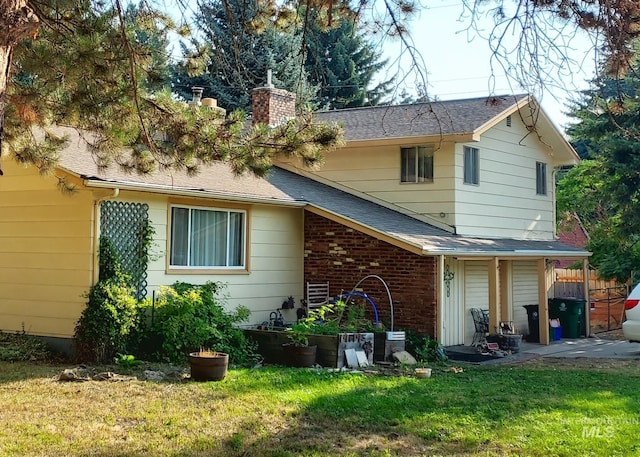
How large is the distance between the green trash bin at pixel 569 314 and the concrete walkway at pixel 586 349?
283 mm

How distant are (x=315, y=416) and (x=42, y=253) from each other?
6782 millimetres

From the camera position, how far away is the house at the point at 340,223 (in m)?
12.2

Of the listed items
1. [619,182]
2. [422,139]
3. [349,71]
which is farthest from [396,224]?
[349,71]

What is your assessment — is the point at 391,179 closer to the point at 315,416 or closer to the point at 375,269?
the point at 375,269

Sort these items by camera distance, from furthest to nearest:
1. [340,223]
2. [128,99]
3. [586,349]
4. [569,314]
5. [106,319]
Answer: [569,314] → [586,349] → [340,223] → [106,319] → [128,99]

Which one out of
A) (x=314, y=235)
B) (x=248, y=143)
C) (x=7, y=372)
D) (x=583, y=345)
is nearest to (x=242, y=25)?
(x=248, y=143)

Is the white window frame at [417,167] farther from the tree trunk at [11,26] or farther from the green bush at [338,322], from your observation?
the tree trunk at [11,26]

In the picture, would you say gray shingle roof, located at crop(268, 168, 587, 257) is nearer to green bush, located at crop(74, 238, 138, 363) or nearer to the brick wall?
the brick wall

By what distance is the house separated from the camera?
12.2 m

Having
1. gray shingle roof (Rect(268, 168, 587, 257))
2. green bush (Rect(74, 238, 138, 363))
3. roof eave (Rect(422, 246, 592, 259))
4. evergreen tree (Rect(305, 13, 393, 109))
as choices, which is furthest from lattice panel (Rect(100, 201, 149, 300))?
evergreen tree (Rect(305, 13, 393, 109))

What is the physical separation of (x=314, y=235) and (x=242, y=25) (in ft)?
22.7

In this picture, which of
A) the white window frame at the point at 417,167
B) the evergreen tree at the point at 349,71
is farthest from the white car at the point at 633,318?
the evergreen tree at the point at 349,71

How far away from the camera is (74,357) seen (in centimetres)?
1152

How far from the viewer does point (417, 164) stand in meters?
16.6
